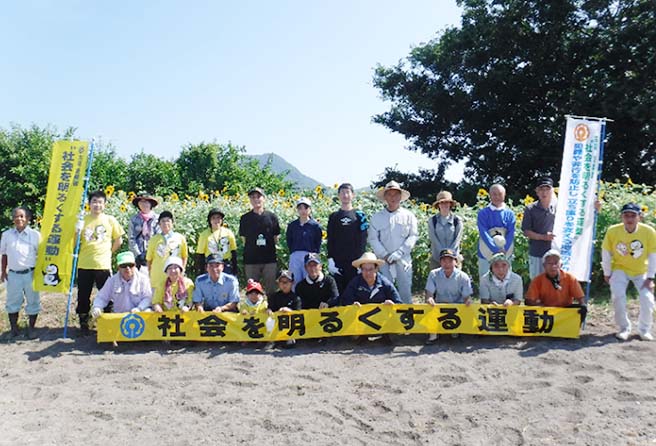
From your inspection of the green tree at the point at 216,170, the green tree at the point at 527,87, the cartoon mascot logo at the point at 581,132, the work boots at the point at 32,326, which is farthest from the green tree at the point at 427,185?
the work boots at the point at 32,326

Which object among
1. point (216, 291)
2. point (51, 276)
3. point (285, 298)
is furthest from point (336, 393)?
point (51, 276)

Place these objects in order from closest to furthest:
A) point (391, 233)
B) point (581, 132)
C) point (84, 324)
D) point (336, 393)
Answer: point (336, 393) → point (391, 233) → point (581, 132) → point (84, 324)

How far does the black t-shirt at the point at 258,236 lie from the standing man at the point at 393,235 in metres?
1.26

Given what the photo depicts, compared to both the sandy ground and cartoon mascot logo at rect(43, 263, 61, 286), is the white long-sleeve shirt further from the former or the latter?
cartoon mascot logo at rect(43, 263, 61, 286)

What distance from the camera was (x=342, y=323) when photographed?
6016mm

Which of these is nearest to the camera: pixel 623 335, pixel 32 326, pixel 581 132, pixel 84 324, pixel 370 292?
pixel 623 335

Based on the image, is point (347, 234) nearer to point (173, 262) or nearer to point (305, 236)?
point (305, 236)

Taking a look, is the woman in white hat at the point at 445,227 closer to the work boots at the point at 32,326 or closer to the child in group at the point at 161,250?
the child in group at the point at 161,250

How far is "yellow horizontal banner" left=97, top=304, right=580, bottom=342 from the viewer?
19.3 feet

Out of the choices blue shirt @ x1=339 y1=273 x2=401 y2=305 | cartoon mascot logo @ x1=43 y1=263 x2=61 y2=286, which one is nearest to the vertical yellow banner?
cartoon mascot logo @ x1=43 y1=263 x2=61 y2=286

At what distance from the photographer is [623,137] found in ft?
50.2

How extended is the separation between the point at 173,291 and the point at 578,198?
15.9 feet

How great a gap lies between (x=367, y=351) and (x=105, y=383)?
102 inches

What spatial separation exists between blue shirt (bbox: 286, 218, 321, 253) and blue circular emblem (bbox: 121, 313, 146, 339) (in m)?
1.91
